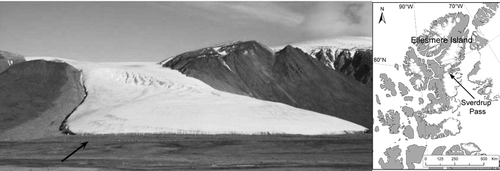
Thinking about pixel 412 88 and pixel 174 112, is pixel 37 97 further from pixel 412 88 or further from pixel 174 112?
pixel 412 88

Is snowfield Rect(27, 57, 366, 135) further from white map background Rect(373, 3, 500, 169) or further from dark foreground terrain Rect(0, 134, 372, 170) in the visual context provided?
white map background Rect(373, 3, 500, 169)

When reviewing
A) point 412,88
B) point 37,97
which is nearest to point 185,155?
point 412,88

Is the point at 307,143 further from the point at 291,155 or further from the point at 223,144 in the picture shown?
the point at 291,155

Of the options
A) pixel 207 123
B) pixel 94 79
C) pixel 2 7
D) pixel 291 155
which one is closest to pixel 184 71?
pixel 94 79

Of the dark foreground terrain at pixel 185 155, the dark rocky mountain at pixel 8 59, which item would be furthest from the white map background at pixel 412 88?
the dark rocky mountain at pixel 8 59

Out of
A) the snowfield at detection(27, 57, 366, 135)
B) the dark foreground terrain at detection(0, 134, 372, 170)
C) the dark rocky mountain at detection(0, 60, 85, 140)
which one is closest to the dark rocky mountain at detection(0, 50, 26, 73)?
the dark rocky mountain at detection(0, 60, 85, 140)

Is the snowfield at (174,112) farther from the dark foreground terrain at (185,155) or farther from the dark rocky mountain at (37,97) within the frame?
the dark foreground terrain at (185,155)
